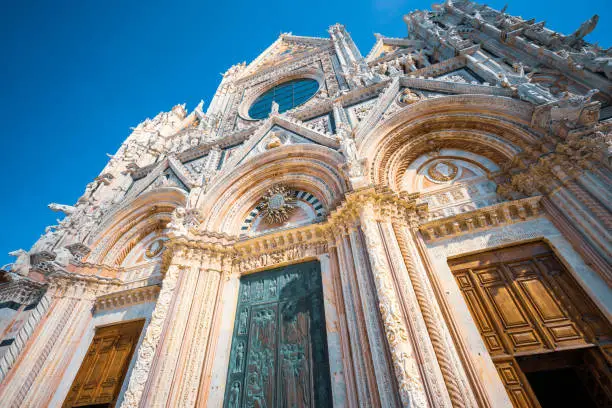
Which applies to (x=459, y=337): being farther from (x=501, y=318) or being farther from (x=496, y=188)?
(x=496, y=188)

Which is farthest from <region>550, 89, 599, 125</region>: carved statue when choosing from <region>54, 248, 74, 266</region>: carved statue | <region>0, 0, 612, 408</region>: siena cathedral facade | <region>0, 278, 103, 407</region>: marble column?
<region>54, 248, 74, 266</region>: carved statue

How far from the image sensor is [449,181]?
609 cm

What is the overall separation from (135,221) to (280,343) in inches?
256

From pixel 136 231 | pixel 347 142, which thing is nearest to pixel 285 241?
pixel 347 142

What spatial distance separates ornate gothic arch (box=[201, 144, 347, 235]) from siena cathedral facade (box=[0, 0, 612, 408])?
54mm

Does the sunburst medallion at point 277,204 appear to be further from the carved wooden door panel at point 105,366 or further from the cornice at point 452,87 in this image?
the cornice at point 452,87

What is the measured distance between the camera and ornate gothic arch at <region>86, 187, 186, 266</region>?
814cm

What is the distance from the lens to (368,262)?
14.1ft

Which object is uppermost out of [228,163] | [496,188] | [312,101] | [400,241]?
[312,101]

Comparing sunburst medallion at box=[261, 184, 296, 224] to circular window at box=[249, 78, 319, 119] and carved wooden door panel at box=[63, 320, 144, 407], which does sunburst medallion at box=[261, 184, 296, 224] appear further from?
circular window at box=[249, 78, 319, 119]

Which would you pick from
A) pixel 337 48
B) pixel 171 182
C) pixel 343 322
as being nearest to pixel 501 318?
pixel 343 322

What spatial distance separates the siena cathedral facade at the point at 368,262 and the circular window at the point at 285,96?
4.41 metres

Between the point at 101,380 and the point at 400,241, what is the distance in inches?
266

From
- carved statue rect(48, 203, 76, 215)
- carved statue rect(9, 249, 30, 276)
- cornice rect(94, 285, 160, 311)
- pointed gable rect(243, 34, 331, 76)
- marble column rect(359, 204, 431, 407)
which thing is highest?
pointed gable rect(243, 34, 331, 76)
